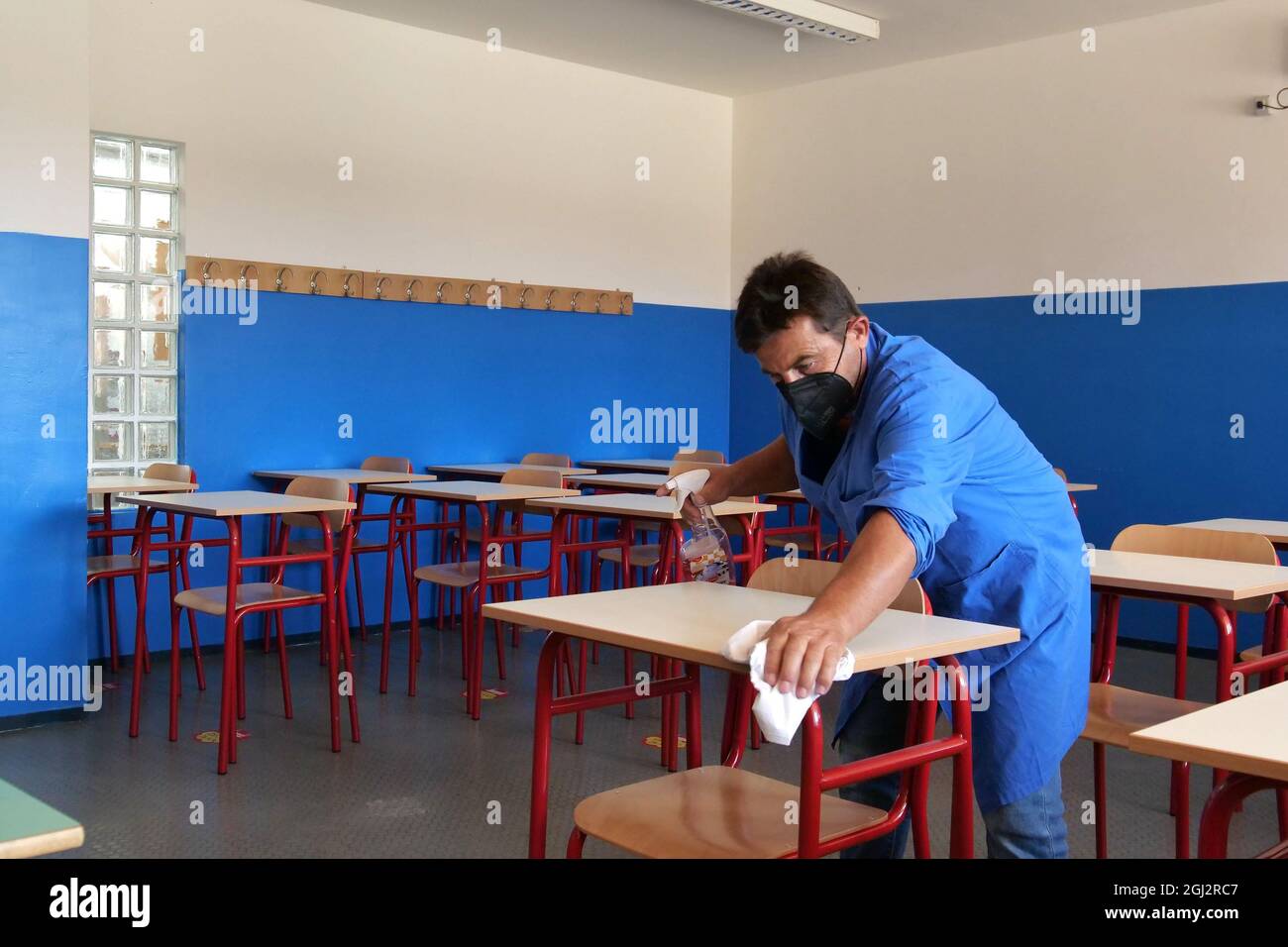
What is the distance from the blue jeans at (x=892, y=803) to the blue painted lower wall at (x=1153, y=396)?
399 centimetres

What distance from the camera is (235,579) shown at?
362 cm

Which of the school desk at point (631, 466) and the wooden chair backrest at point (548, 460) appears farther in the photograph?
the school desk at point (631, 466)

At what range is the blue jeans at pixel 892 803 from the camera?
6.08ft

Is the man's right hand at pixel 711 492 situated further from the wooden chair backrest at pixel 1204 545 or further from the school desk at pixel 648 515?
the school desk at pixel 648 515

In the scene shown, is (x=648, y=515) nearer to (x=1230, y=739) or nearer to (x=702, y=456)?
(x=702, y=456)

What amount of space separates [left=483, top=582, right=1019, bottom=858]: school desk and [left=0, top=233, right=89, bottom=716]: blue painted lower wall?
270 centimetres

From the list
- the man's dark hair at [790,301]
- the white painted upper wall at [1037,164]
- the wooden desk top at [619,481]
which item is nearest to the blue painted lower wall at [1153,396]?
the white painted upper wall at [1037,164]

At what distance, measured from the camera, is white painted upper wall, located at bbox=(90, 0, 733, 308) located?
5.21 metres

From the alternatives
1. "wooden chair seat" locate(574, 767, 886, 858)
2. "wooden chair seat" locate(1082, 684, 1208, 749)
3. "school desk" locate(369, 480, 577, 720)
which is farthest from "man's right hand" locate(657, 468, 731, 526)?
"school desk" locate(369, 480, 577, 720)

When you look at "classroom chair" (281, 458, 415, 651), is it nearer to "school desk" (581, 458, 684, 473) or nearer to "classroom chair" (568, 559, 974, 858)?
"school desk" (581, 458, 684, 473)

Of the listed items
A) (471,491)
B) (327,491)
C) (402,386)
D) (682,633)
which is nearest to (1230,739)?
(682,633)

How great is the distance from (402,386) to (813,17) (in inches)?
105
